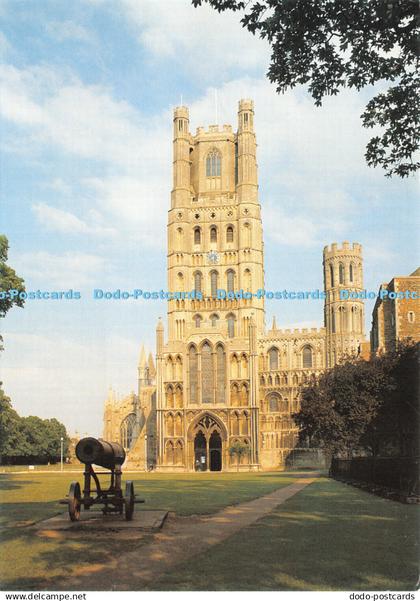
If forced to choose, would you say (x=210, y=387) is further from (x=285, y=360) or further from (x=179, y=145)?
(x=179, y=145)

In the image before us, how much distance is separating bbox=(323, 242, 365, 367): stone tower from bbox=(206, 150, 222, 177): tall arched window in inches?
766

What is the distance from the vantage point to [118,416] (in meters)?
123

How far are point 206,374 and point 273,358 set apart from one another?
1539cm

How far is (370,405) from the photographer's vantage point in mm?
42312

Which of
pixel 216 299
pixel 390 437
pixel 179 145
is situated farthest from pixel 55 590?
pixel 179 145

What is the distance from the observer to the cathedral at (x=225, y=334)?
84.1 m

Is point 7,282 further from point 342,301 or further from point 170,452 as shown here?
point 342,301

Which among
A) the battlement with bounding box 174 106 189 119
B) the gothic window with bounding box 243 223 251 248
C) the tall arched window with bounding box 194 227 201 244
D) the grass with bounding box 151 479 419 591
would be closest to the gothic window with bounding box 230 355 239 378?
the gothic window with bounding box 243 223 251 248

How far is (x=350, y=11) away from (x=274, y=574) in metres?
9.64

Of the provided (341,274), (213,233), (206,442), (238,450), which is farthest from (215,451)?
(341,274)

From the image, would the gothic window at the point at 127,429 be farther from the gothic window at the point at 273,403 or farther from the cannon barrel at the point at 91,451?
the cannon barrel at the point at 91,451

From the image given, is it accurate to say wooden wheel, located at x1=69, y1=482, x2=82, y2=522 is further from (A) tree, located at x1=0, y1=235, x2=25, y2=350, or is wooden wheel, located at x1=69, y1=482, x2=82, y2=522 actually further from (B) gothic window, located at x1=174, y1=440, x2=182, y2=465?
(B) gothic window, located at x1=174, y1=440, x2=182, y2=465

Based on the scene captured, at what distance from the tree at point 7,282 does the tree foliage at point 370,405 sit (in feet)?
63.0

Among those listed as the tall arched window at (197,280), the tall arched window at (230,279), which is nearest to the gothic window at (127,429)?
the tall arched window at (197,280)
